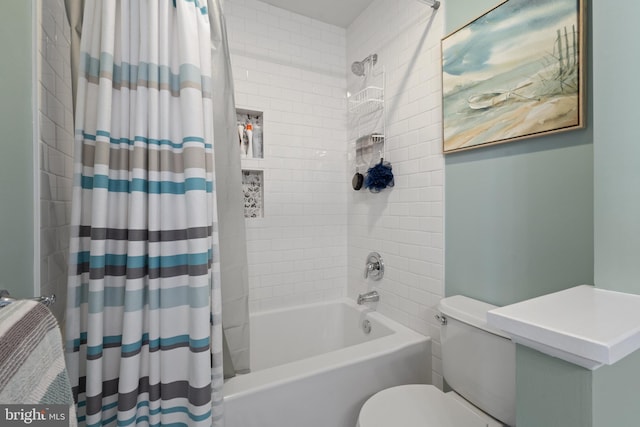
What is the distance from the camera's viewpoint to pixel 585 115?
3.29ft

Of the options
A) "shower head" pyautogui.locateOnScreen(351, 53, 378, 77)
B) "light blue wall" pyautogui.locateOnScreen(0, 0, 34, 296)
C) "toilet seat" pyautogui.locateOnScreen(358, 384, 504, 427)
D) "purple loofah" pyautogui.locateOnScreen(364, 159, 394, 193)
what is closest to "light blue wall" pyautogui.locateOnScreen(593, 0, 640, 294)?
"toilet seat" pyautogui.locateOnScreen(358, 384, 504, 427)

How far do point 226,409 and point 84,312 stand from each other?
0.62m

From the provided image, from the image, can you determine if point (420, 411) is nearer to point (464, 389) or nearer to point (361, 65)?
point (464, 389)

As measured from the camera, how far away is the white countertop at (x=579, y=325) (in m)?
0.51

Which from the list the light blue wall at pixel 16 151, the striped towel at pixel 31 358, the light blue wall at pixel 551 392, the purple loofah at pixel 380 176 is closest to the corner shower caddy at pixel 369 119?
the purple loofah at pixel 380 176

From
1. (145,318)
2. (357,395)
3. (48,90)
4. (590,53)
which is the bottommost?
(357,395)

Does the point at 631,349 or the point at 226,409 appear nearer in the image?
the point at 631,349

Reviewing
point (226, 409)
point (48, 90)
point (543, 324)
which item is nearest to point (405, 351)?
point (226, 409)

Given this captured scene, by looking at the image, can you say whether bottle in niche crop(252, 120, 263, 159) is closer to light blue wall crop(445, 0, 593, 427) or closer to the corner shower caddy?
the corner shower caddy

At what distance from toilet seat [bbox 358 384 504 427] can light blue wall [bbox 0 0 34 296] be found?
121 centimetres

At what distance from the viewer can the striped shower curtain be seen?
36.6 inches

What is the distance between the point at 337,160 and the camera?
2.34 meters

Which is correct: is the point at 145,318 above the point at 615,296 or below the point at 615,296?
below

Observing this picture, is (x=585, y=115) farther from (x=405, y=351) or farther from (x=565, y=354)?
(x=405, y=351)
